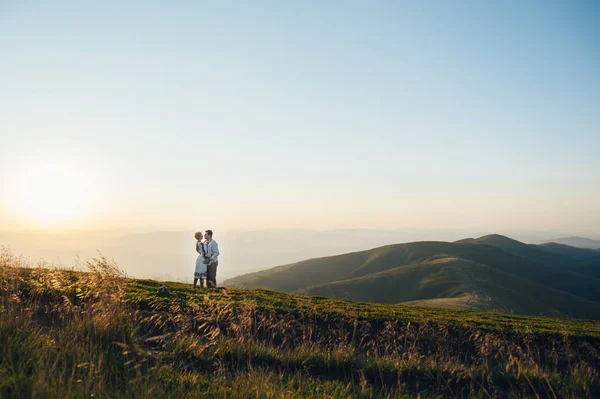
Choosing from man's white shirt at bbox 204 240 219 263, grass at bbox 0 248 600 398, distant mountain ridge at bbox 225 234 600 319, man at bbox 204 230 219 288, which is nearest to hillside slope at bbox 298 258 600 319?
distant mountain ridge at bbox 225 234 600 319

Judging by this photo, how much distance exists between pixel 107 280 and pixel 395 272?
11098 centimetres

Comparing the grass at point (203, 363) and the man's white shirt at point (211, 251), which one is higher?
the man's white shirt at point (211, 251)

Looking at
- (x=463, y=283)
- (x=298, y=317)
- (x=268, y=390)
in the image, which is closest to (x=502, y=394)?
(x=268, y=390)

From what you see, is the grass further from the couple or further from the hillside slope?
the hillside slope

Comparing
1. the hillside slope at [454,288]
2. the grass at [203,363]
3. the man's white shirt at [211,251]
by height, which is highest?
the man's white shirt at [211,251]

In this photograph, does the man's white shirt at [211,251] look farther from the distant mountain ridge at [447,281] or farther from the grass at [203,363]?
the distant mountain ridge at [447,281]

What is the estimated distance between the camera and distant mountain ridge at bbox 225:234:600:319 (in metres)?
81.4

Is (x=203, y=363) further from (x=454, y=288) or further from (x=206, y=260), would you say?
(x=454, y=288)

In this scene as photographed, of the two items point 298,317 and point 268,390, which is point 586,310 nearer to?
point 298,317

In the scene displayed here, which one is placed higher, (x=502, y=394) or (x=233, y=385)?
(x=233, y=385)

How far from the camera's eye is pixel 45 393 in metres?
3.94

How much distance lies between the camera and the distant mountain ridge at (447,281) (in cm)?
8138

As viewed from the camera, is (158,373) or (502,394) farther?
(502,394)

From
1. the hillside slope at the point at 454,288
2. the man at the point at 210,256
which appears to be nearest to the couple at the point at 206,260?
the man at the point at 210,256
